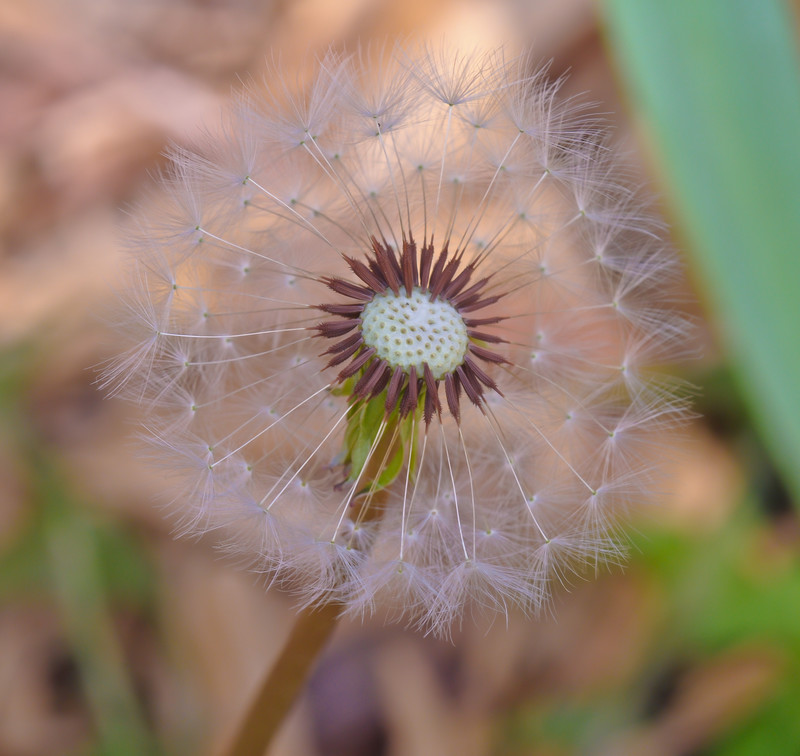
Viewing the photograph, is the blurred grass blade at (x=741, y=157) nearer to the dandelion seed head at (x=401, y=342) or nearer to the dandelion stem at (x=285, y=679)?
the dandelion seed head at (x=401, y=342)

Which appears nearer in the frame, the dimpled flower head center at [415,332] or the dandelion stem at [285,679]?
the dandelion stem at [285,679]

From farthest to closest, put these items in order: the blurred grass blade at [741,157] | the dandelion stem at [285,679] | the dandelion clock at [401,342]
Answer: the dandelion clock at [401,342]
the dandelion stem at [285,679]
the blurred grass blade at [741,157]

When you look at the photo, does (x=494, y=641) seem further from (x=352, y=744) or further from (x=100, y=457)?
(x=100, y=457)

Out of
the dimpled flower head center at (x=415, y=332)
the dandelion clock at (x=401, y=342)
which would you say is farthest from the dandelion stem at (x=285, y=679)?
the dimpled flower head center at (x=415, y=332)

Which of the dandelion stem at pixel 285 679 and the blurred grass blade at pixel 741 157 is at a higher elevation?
the blurred grass blade at pixel 741 157

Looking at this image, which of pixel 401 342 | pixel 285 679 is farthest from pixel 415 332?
pixel 285 679

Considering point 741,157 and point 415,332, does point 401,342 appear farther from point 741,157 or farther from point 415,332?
point 741,157

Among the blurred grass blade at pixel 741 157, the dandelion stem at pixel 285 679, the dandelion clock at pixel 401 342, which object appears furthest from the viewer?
the dandelion clock at pixel 401 342
